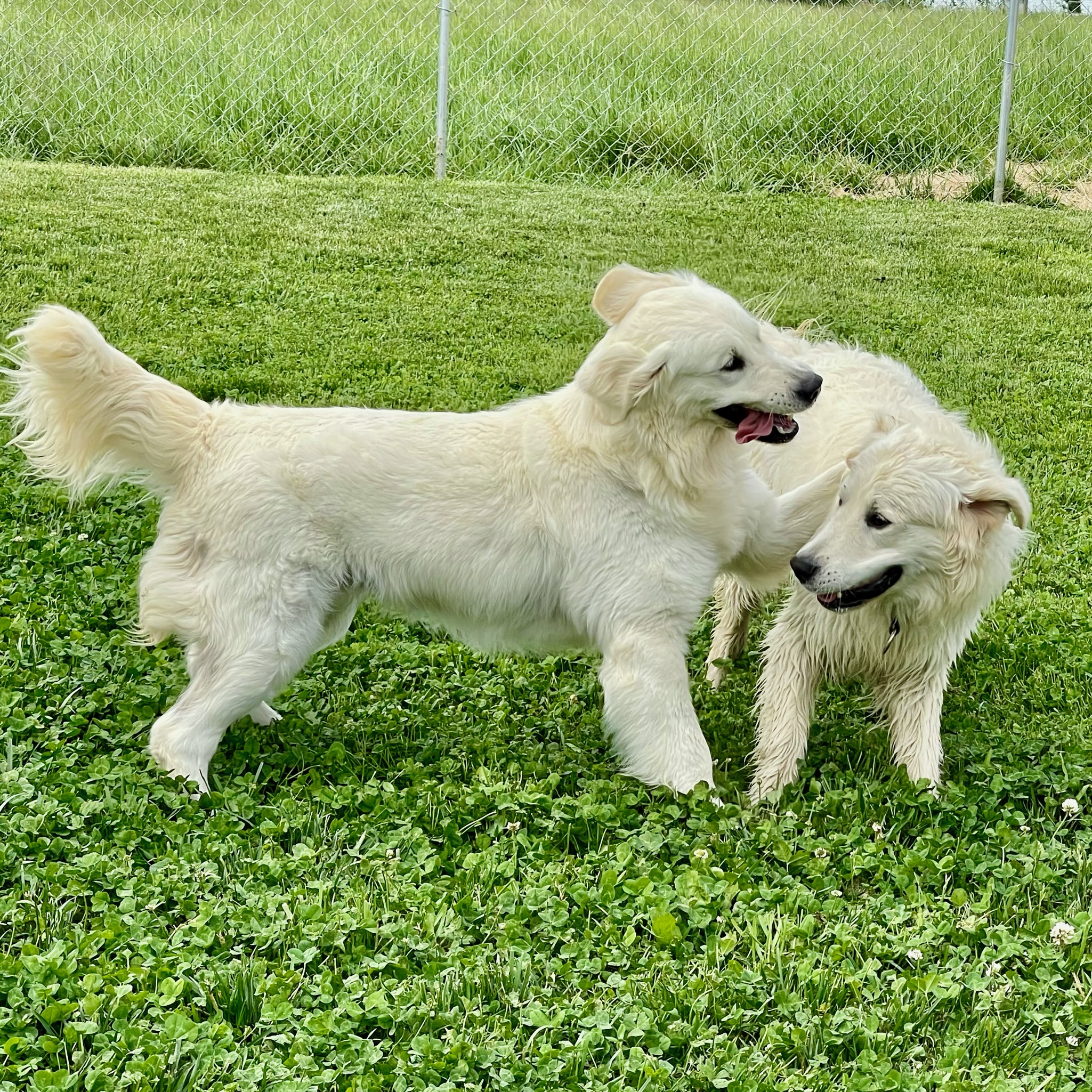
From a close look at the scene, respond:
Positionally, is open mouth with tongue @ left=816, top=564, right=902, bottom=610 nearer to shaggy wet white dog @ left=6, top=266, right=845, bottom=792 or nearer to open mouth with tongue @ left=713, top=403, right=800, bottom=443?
shaggy wet white dog @ left=6, top=266, right=845, bottom=792

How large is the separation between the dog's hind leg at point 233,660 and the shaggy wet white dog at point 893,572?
1555mm

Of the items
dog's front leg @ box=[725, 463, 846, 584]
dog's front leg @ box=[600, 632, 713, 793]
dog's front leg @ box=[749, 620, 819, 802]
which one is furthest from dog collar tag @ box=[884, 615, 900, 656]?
dog's front leg @ box=[600, 632, 713, 793]

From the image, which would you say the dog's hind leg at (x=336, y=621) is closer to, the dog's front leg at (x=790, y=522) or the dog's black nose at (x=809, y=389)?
the dog's front leg at (x=790, y=522)

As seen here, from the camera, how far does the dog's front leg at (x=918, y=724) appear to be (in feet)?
14.2

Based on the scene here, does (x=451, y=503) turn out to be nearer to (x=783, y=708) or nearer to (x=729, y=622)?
(x=783, y=708)

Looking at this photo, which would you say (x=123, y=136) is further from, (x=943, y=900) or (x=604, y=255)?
(x=943, y=900)

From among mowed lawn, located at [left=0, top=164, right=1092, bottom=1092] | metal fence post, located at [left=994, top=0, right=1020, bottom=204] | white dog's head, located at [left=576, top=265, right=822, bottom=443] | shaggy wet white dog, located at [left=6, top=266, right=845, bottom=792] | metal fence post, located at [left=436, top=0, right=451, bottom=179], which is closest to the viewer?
mowed lawn, located at [left=0, top=164, right=1092, bottom=1092]

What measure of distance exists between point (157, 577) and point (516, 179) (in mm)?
8850

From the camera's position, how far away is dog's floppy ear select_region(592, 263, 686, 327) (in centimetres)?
417

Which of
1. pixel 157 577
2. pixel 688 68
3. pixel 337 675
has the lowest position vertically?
pixel 337 675

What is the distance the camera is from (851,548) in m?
4.12

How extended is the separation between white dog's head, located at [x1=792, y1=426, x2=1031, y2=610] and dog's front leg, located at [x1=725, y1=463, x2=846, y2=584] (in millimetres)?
168

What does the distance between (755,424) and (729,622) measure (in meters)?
1.60

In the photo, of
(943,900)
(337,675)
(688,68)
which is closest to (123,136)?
(688,68)
